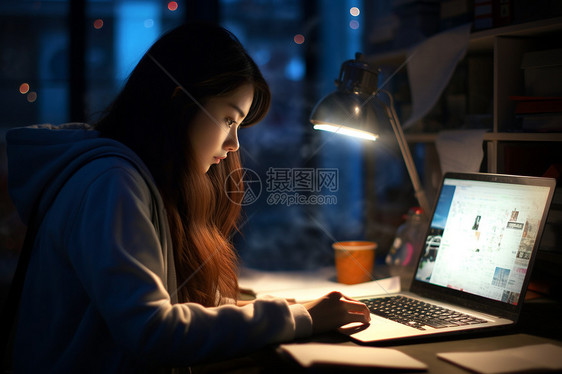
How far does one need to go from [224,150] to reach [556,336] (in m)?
0.74

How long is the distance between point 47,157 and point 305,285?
802mm

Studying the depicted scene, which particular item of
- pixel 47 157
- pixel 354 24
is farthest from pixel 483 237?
pixel 354 24

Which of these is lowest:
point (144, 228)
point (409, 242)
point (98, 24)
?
point (409, 242)

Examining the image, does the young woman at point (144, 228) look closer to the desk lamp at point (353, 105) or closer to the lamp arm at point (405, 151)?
the desk lamp at point (353, 105)

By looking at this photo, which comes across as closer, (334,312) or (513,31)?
(334,312)

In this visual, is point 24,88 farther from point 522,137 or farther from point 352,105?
point 522,137

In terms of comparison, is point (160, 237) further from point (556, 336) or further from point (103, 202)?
point (556, 336)

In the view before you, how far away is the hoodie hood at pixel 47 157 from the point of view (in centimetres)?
84

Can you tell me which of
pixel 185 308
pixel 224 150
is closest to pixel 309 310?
pixel 185 308

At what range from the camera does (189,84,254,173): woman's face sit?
3.12 feet

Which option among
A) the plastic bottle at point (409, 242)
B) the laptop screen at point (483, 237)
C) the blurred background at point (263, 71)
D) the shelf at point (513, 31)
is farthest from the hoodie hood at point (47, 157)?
the blurred background at point (263, 71)

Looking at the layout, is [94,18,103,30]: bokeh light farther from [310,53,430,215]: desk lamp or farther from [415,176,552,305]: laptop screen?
[415,176,552,305]: laptop screen

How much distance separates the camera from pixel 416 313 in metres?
1.02

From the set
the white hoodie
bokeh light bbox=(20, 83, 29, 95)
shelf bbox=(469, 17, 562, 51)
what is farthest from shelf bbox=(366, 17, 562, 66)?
bokeh light bbox=(20, 83, 29, 95)
